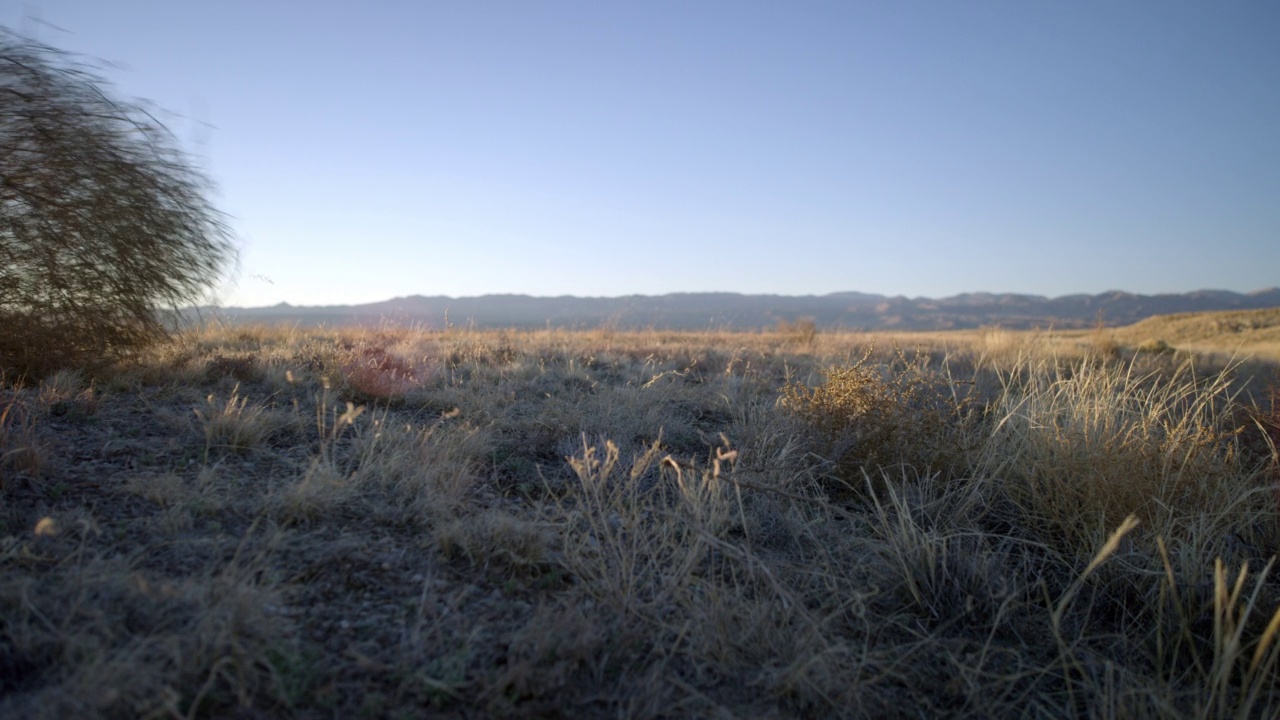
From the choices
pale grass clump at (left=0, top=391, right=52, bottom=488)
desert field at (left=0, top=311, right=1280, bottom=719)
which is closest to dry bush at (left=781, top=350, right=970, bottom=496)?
desert field at (left=0, top=311, right=1280, bottom=719)

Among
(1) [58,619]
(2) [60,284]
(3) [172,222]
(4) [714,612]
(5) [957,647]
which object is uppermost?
(3) [172,222]

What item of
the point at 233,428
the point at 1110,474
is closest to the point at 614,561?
the point at 233,428

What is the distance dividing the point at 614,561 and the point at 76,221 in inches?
156

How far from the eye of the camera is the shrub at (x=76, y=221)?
12.4ft

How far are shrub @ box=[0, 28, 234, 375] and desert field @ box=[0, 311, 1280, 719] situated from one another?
31cm

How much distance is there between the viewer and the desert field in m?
1.91

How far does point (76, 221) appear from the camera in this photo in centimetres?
396

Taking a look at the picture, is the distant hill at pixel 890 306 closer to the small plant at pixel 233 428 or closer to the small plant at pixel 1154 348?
the small plant at pixel 1154 348

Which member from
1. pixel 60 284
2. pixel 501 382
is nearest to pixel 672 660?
pixel 501 382

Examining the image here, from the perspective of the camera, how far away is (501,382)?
5.42 metres

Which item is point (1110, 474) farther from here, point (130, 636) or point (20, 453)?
point (20, 453)

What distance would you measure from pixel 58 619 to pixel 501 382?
360 centimetres

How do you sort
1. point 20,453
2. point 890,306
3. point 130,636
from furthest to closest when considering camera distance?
point 890,306
point 20,453
point 130,636

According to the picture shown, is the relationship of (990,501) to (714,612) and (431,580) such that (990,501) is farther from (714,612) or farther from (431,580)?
(431,580)
